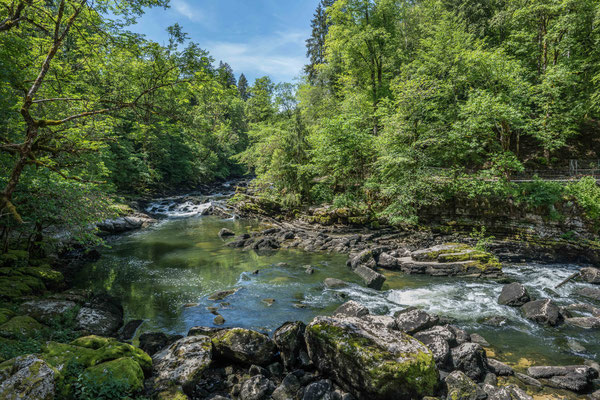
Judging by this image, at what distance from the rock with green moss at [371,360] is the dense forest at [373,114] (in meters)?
5.45

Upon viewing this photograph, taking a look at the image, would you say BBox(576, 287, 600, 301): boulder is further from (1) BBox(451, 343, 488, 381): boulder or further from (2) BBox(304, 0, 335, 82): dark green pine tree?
(2) BBox(304, 0, 335, 82): dark green pine tree

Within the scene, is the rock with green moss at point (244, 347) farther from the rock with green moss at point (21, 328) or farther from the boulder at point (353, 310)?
the rock with green moss at point (21, 328)

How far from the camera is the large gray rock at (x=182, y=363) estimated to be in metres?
5.27

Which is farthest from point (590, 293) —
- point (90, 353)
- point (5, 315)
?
point (5, 315)

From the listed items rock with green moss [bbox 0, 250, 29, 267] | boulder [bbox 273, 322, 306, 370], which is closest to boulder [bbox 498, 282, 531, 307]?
boulder [bbox 273, 322, 306, 370]

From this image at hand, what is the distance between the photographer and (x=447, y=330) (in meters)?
7.08

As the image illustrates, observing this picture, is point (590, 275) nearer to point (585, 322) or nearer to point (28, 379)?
point (585, 322)

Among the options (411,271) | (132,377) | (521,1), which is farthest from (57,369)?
(521,1)

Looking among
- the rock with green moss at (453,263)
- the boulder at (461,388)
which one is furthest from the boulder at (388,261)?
the boulder at (461,388)

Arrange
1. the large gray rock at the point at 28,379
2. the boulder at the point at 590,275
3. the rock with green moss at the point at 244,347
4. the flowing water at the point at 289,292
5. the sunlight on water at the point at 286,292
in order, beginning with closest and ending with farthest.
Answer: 1. the large gray rock at the point at 28,379
2. the rock with green moss at the point at 244,347
3. the flowing water at the point at 289,292
4. the sunlight on water at the point at 286,292
5. the boulder at the point at 590,275

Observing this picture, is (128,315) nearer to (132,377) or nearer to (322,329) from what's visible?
(132,377)

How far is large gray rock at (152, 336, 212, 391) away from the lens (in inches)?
208

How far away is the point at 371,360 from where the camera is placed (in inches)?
200

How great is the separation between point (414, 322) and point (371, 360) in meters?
3.11
